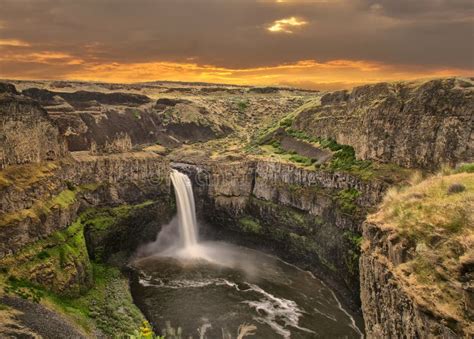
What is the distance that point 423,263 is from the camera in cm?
1852

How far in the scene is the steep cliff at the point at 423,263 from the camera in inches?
643

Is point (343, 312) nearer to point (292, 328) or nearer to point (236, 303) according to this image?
point (292, 328)

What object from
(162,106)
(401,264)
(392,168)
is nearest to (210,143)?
(162,106)

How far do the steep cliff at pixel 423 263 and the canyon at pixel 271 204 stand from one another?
0.24 feet

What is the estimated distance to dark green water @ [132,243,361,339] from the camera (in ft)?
143

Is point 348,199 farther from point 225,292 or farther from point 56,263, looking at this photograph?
point 56,263

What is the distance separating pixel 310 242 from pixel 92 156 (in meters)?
31.3

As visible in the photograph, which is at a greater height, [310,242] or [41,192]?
[41,192]

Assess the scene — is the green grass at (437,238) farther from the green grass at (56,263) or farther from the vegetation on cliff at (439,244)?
the green grass at (56,263)

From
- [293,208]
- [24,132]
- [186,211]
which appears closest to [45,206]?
[24,132]

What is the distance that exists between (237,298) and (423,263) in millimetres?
33997

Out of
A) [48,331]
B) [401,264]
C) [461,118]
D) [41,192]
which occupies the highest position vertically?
[461,118]

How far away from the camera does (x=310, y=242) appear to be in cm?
5919

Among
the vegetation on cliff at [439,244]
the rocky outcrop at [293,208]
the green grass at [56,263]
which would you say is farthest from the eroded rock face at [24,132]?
the vegetation on cliff at [439,244]
